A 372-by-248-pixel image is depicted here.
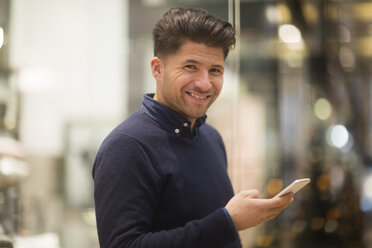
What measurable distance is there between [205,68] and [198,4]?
7.02 ft

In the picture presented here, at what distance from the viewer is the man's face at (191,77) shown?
140 cm

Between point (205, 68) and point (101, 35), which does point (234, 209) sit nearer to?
point (205, 68)

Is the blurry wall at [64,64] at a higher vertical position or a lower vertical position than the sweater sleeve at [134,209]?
higher

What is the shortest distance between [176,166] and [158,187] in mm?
83

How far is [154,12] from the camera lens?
3.62 m

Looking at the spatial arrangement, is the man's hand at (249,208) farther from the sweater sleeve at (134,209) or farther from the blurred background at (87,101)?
the blurred background at (87,101)

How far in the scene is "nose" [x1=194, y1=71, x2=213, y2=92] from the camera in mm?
1392

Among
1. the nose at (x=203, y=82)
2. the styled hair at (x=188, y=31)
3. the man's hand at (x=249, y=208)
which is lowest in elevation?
the man's hand at (x=249, y=208)

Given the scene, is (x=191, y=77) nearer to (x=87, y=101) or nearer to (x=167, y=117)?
(x=167, y=117)

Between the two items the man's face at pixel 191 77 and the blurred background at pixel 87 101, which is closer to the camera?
the man's face at pixel 191 77

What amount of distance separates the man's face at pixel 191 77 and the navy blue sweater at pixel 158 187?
5cm

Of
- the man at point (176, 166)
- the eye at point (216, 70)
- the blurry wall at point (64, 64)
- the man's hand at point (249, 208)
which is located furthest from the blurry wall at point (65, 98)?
the man's hand at point (249, 208)

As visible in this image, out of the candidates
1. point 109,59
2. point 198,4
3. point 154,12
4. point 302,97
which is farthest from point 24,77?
point 302,97

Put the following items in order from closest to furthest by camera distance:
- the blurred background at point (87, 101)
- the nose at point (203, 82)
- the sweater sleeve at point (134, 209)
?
the sweater sleeve at point (134, 209), the nose at point (203, 82), the blurred background at point (87, 101)
